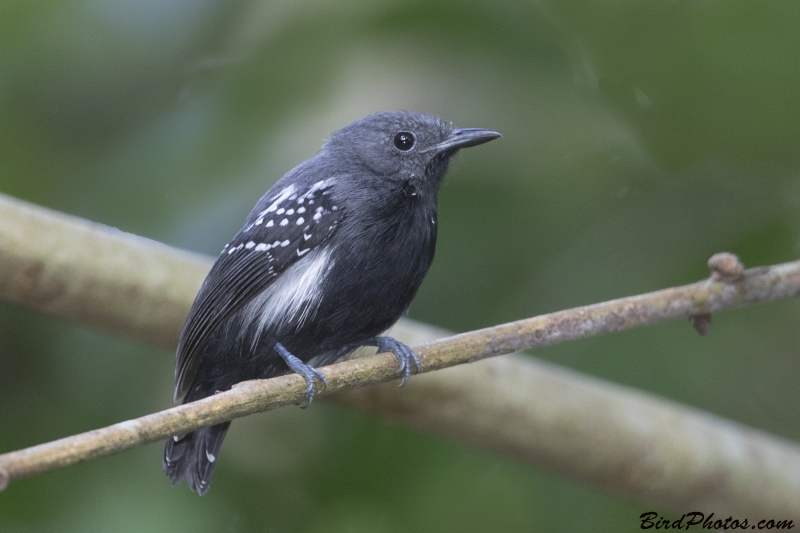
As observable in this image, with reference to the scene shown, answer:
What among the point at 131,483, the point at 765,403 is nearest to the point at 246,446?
the point at 131,483

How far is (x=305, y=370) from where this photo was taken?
2.68m

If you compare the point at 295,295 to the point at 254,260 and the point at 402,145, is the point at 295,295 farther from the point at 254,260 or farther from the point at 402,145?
the point at 402,145

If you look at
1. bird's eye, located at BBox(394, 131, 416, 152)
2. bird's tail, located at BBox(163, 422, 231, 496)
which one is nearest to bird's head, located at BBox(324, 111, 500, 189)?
bird's eye, located at BBox(394, 131, 416, 152)

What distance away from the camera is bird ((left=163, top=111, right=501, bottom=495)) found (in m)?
2.84

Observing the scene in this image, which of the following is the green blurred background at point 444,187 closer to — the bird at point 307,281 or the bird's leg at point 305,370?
the bird at point 307,281

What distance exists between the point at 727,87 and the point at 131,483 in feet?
8.59

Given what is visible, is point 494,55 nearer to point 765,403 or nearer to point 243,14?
point 243,14

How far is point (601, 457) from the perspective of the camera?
317 centimetres

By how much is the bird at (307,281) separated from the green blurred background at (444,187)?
1.08ft

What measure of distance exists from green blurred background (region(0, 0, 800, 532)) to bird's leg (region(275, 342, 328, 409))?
0.59 meters

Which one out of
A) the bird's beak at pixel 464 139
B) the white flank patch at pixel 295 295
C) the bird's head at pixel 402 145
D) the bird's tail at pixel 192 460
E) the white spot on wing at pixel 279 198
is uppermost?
the bird's beak at pixel 464 139

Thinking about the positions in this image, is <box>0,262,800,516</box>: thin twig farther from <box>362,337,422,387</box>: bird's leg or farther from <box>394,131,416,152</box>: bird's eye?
<box>394,131,416,152</box>: bird's eye

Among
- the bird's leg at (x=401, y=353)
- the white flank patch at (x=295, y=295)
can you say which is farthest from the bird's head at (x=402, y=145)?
the bird's leg at (x=401, y=353)

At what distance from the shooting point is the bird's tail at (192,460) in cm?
292
